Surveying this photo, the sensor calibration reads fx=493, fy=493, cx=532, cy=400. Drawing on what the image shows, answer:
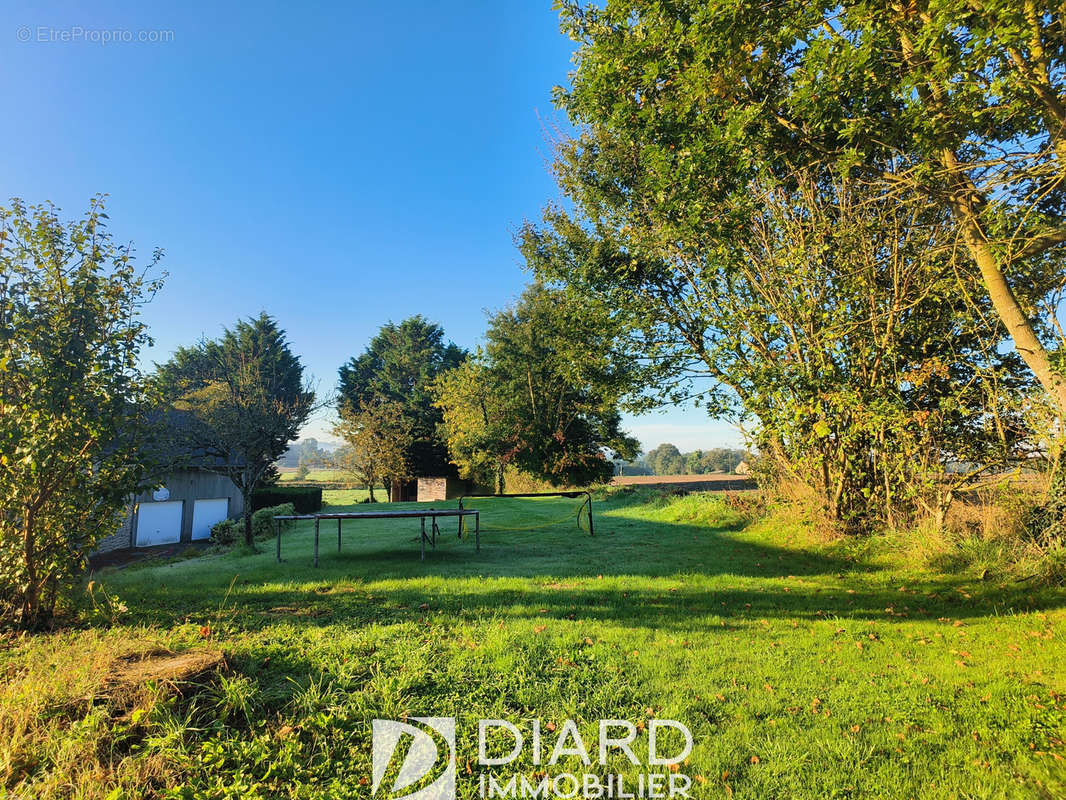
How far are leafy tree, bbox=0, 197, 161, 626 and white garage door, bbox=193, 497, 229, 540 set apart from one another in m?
16.8

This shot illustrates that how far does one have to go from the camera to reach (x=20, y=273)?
197 inches

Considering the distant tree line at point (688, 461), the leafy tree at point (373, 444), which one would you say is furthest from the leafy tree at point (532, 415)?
the distant tree line at point (688, 461)

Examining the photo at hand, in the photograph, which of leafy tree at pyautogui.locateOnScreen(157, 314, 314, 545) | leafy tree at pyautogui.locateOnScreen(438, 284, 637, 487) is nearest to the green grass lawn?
leafy tree at pyautogui.locateOnScreen(157, 314, 314, 545)

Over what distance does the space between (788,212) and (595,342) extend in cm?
502

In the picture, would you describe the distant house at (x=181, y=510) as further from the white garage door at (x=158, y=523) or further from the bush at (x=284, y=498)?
the bush at (x=284, y=498)

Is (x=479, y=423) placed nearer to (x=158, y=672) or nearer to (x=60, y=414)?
(x=60, y=414)

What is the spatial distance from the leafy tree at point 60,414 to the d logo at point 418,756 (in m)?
4.04

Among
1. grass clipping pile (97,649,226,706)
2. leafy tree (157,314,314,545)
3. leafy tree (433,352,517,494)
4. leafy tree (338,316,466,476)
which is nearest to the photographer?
grass clipping pile (97,649,226,706)

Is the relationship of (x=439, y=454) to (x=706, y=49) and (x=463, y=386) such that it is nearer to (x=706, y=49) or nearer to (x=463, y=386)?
(x=463, y=386)

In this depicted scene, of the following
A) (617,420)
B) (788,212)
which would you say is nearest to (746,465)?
(788,212)

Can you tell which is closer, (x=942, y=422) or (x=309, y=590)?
(x=309, y=590)

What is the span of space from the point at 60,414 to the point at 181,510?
1695 centimetres

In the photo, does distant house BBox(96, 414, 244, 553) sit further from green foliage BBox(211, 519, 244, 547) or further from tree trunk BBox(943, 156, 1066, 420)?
tree trunk BBox(943, 156, 1066, 420)

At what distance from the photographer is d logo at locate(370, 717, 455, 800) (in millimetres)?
2590
